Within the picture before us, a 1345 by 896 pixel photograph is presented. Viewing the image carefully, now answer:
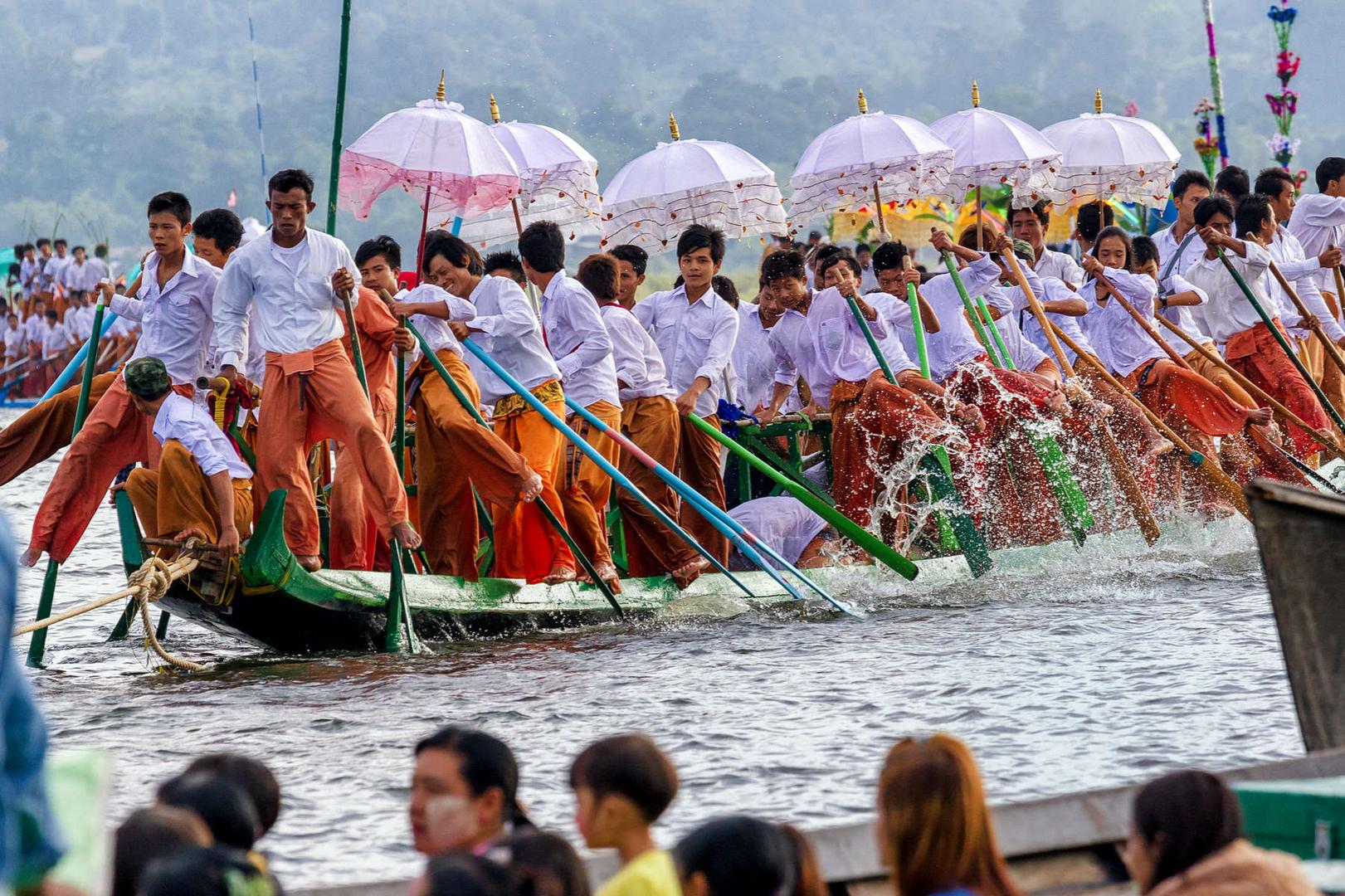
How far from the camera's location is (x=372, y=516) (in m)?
8.33

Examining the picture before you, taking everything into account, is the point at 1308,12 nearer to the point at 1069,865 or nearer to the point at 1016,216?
the point at 1016,216

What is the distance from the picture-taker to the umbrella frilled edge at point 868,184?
12086mm

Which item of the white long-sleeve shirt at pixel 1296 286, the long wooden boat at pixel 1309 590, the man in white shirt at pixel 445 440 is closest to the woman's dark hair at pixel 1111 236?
the white long-sleeve shirt at pixel 1296 286

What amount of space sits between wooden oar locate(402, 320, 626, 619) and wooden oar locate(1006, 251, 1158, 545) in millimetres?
3056

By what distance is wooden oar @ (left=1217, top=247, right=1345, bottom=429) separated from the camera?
442 inches

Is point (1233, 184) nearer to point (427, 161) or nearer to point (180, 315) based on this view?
point (427, 161)

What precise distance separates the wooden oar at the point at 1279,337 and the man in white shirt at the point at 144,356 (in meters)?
6.30

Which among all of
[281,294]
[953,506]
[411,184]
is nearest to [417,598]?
[281,294]

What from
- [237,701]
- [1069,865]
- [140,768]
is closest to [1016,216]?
Answer: [237,701]

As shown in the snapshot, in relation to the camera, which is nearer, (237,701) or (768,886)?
(768,886)

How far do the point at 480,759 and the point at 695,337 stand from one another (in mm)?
6707

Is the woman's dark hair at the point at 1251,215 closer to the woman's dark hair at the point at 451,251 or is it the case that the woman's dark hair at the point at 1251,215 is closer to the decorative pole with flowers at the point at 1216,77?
the woman's dark hair at the point at 451,251

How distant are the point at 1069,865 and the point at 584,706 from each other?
12.3 ft

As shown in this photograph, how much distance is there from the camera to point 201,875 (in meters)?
2.74
